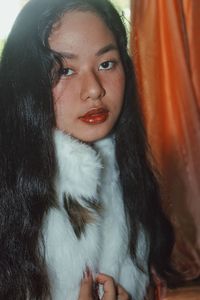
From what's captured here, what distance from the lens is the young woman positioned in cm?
79

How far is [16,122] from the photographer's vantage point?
2.65 ft

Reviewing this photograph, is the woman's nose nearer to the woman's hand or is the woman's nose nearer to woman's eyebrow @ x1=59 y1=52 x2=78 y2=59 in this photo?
woman's eyebrow @ x1=59 y1=52 x2=78 y2=59

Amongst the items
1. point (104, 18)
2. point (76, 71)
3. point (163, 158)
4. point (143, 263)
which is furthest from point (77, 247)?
point (163, 158)

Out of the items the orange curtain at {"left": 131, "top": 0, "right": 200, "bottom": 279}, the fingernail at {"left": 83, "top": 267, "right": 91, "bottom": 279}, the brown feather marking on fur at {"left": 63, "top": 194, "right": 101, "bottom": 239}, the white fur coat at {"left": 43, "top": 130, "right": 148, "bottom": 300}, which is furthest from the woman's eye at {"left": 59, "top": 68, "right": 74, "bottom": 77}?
the orange curtain at {"left": 131, "top": 0, "right": 200, "bottom": 279}

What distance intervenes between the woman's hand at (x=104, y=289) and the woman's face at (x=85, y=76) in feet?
0.87

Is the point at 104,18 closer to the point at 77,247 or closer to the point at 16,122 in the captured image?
the point at 16,122

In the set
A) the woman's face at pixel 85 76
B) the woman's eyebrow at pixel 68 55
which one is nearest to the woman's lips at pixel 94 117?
the woman's face at pixel 85 76

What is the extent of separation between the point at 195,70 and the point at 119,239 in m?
0.96

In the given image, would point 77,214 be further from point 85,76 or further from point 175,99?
point 175,99

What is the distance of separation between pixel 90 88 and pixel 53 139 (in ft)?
0.38

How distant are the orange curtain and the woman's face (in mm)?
849

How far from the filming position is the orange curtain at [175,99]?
5.36ft

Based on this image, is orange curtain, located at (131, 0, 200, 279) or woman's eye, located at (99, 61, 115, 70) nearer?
woman's eye, located at (99, 61, 115, 70)

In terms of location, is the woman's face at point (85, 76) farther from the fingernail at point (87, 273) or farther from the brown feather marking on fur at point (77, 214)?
the fingernail at point (87, 273)
